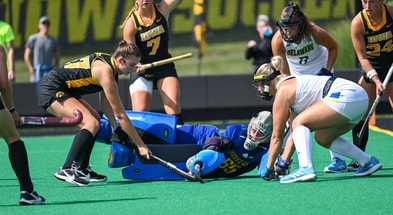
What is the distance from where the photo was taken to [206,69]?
24828mm

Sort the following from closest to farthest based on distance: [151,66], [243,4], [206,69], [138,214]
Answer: [138,214]
[151,66]
[243,4]
[206,69]

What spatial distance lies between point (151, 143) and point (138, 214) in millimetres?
2201

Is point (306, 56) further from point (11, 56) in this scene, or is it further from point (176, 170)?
point (11, 56)

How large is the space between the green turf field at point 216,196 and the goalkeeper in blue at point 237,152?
0.36ft

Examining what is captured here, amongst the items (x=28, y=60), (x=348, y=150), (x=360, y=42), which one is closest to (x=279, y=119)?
(x=348, y=150)

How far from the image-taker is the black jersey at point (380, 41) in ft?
29.7

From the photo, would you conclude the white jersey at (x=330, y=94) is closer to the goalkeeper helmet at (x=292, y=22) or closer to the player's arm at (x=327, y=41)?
the goalkeeper helmet at (x=292, y=22)

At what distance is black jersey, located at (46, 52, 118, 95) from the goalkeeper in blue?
979 millimetres

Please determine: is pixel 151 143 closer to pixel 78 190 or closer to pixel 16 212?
pixel 78 190

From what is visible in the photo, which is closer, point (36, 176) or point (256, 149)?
point (256, 149)

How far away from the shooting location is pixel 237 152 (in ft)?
28.1

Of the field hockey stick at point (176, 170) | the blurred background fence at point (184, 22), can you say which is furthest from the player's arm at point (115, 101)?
the blurred background fence at point (184, 22)

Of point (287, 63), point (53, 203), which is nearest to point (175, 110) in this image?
point (287, 63)

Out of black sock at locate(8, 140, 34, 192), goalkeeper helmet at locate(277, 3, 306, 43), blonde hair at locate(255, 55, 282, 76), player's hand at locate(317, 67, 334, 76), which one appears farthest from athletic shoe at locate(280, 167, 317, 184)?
black sock at locate(8, 140, 34, 192)
